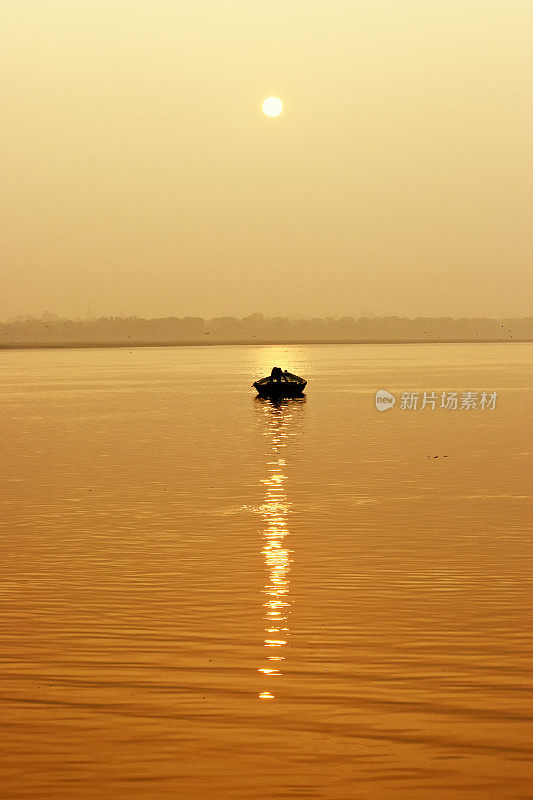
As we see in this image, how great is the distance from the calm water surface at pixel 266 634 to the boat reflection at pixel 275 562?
7 centimetres

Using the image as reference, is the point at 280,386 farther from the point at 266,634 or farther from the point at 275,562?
the point at 266,634

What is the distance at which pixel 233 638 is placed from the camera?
16906mm

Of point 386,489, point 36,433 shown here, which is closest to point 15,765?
point 386,489

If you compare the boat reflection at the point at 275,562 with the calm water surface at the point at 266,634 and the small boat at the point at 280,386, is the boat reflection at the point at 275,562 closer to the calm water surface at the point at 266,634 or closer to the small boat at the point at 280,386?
the calm water surface at the point at 266,634

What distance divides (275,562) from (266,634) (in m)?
6.10

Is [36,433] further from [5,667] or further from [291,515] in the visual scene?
[5,667]

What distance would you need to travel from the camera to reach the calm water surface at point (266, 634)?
466 inches

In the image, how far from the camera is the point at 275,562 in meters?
23.2

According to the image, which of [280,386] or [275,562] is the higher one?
[275,562]

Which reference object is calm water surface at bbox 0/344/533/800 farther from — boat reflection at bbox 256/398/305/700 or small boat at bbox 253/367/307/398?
small boat at bbox 253/367/307/398

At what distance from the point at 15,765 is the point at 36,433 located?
51.0m

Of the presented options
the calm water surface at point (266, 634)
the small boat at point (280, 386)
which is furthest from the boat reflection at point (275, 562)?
the small boat at point (280, 386)

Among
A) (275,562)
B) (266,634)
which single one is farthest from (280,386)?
(266,634)

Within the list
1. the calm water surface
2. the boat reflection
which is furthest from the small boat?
the calm water surface
